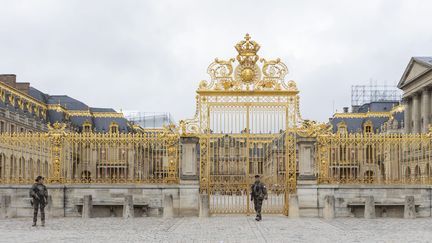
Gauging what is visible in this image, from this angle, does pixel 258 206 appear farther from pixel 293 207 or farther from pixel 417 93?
pixel 417 93

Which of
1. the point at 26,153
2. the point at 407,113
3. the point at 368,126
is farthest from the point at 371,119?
the point at 26,153

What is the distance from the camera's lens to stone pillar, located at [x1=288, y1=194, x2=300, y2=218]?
76.2ft

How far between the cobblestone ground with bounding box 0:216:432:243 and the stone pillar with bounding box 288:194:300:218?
608 mm

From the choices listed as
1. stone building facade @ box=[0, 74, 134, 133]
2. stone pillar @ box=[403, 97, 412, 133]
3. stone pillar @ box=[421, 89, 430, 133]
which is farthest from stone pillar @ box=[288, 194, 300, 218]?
stone pillar @ box=[403, 97, 412, 133]

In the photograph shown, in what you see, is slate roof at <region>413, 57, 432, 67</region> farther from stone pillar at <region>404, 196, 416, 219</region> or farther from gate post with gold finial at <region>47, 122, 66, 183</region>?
gate post with gold finial at <region>47, 122, 66, 183</region>

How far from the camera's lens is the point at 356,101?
91.6m

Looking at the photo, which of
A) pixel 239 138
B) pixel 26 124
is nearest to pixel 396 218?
pixel 239 138

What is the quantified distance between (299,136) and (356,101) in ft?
228

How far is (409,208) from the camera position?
23.2 metres

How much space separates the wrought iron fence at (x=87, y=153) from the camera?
23875mm

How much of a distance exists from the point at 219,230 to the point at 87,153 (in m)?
7.62

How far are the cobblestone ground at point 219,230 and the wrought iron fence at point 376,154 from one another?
2.07 meters

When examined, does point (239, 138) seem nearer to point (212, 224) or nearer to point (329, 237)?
point (212, 224)

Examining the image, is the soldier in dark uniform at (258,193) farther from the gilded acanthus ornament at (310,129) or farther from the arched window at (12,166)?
the arched window at (12,166)
